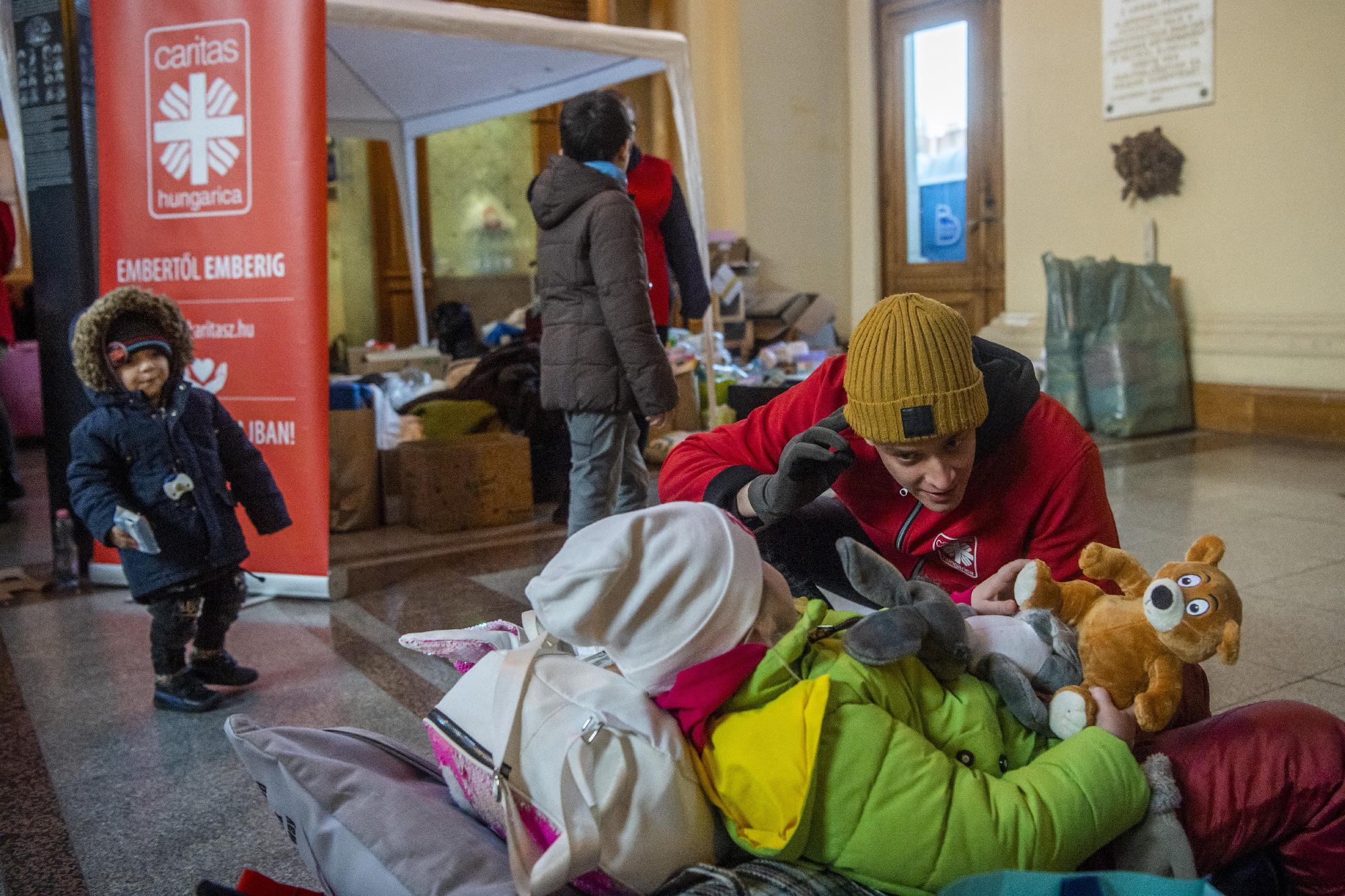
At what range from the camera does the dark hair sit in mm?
4008

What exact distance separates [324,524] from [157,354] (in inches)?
45.1

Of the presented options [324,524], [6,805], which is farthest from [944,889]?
[324,524]

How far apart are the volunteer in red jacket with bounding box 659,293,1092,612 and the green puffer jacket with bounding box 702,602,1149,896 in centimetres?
40

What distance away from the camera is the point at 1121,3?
7449 mm

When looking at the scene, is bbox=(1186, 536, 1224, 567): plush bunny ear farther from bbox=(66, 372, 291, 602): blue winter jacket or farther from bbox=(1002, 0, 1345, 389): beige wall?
bbox=(1002, 0, 1345, 389): beige wall

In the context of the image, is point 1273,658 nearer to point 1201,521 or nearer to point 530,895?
point 1201,521

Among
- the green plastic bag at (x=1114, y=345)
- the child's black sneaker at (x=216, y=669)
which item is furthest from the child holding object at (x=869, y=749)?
the green plastic bag at (x=1114, y=345)

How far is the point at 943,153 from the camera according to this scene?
9.90m

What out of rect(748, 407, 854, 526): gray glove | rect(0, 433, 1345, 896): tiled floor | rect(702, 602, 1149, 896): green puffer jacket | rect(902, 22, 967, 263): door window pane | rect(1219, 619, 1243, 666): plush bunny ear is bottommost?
rect(0, 433, 1345, 896): tiled floor

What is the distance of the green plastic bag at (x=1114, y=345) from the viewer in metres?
6.95

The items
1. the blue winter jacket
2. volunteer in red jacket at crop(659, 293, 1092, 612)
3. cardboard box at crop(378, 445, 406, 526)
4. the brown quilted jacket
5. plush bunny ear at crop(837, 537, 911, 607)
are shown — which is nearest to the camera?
plush bunny ear at crop(837, 537, 911, 607)

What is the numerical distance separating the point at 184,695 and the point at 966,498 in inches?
86.7

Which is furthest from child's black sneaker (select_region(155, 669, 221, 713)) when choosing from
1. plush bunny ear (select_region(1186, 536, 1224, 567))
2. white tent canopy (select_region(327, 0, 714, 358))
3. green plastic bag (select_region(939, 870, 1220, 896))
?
white tent canopy (select_region(327, 0, 714, 358))

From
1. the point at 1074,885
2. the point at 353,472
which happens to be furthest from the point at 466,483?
the point at 1074,885
